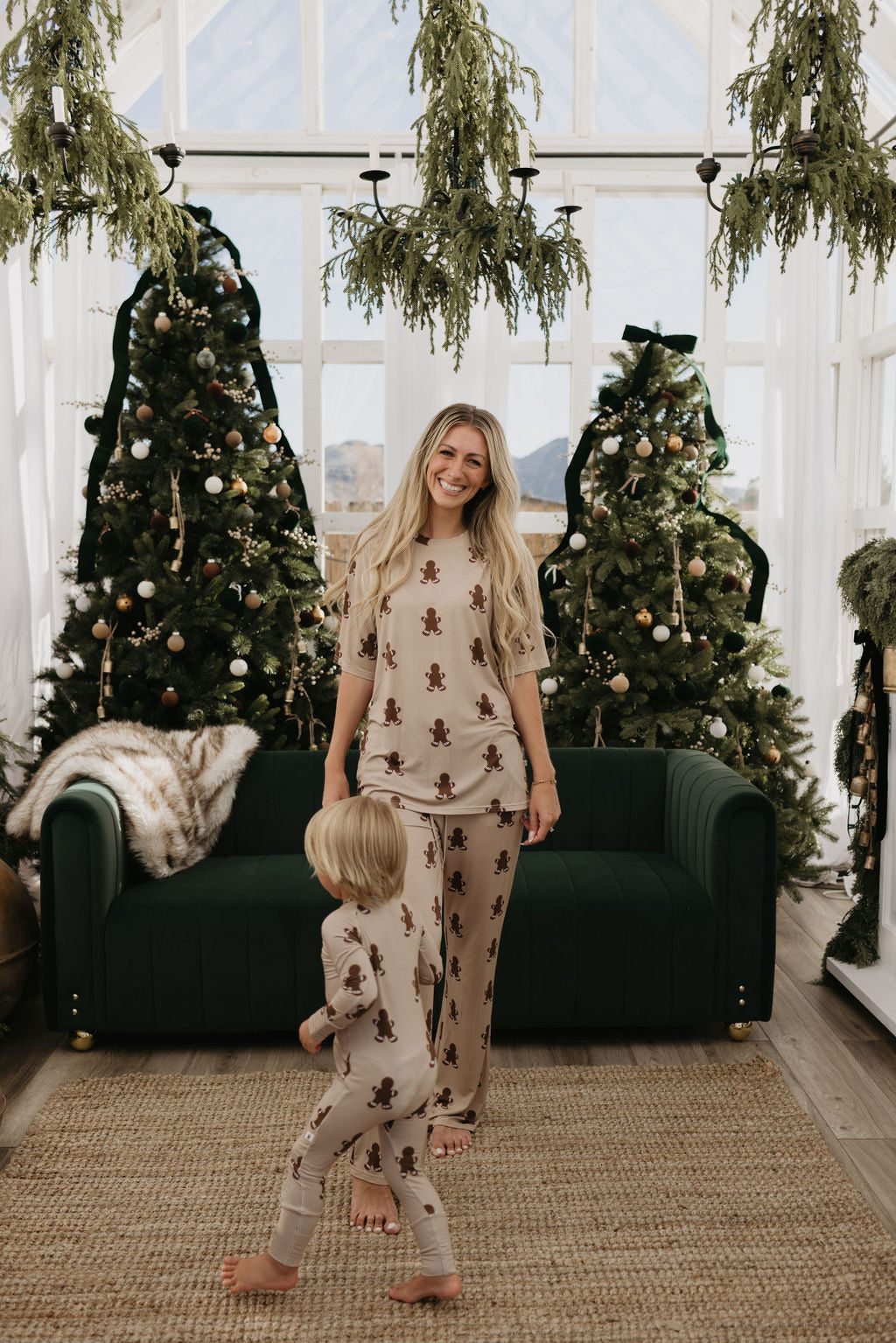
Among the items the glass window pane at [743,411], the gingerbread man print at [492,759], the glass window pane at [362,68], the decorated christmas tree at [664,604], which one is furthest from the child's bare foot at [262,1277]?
the glass window pane at [362,68]

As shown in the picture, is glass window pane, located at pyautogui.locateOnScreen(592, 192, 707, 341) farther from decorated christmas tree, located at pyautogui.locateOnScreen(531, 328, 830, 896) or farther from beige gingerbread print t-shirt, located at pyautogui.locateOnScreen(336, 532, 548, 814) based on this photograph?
beige gingerbread print t-shirt, located at pyautogui.locateOnScreen(336, 532, 548, 814)

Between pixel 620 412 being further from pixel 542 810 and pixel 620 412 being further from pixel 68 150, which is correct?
pixel 68 150

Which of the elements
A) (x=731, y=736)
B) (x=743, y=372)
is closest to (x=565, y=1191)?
A: (x=731, y=736)

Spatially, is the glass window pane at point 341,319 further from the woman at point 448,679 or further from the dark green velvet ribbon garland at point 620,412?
the woman at point 448,679

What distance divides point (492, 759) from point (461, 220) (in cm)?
125

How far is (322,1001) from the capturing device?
3.06m

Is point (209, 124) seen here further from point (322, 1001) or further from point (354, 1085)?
point (354, 1085)

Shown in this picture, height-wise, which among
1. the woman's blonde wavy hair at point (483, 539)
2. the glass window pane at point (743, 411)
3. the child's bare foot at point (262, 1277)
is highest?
the glass window pane at point (743, 411)

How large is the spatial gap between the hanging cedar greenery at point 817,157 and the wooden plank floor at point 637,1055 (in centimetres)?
195

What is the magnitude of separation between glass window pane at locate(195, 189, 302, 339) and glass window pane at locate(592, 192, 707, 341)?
141 centimetres

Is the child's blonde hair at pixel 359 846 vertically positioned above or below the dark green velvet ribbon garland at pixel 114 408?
below

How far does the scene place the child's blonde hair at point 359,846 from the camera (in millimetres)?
1894

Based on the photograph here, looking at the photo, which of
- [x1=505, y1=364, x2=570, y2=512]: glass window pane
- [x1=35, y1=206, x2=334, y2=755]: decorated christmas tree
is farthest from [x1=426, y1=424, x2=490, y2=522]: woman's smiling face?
[x1=505, y1=364, x2=570, y2=512]: glass window pane

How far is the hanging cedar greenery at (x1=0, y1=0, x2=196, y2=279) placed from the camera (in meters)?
2.17
